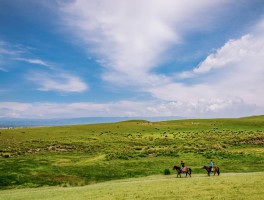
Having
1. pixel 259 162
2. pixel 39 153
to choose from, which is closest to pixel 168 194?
pixel 259 162

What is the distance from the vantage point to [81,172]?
54.0m

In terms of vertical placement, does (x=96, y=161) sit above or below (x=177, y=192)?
below

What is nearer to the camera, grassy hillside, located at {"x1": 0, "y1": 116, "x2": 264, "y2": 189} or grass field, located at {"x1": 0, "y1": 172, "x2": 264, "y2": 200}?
grass field, located at {"x1": 0, "y1": 172, "x2": 264, "y2": 200}

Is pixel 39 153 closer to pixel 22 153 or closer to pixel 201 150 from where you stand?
pixel 22 153

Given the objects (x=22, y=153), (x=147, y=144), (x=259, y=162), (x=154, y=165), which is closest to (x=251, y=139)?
(x=147, y=144)

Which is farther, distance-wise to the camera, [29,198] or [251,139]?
[251,139]

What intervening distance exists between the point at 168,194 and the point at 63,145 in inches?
2542

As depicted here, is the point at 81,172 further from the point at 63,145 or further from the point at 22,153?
the point at 63,145

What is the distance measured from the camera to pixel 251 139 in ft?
310

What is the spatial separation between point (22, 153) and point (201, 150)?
141 ft

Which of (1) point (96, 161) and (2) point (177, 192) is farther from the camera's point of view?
(1) point (96, 161)

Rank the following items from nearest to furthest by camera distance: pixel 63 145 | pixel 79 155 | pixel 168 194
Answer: pixel 168 194, pixel 79 155, pixel 63 145

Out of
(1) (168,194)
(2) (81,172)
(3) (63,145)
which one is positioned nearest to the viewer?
(1) (168,194)

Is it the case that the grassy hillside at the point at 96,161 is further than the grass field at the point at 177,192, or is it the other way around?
the grassy hillside at the point at 96,161
